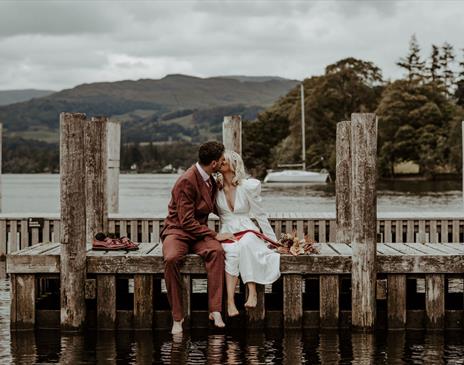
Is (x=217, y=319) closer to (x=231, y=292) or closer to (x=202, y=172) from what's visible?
(x=231, y=292)

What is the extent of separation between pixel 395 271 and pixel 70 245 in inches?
155

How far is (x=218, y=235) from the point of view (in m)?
11.7

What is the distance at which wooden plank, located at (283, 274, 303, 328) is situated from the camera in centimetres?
1160

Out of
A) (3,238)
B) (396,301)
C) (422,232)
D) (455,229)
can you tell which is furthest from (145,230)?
(396,301)

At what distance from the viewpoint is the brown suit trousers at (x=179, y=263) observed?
37.1 feet

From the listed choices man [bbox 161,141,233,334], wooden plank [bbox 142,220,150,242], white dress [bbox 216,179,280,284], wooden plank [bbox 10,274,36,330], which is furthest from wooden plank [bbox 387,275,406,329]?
wooden plank [bbox 142,220,150,242]

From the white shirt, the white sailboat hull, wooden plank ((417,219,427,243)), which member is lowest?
the white sailboat hull

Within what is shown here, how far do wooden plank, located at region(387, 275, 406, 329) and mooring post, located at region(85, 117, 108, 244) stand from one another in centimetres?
544

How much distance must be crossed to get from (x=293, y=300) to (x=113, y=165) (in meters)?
9.40

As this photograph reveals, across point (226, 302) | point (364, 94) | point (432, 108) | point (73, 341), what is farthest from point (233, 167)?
point (364, 94)

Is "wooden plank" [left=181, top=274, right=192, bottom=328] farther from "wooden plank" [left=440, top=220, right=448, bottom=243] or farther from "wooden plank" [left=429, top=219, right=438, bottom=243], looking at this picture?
"wooden plank" [left=440, top=220, right=448, bottom=243]

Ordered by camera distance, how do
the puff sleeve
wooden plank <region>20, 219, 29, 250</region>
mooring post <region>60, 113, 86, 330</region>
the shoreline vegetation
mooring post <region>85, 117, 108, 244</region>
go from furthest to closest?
the shoreline vegetation < wooden plank <region>20, 219, 29, 250</region> < mooring post <region>85, 117, 108, 244</region> < the puff sleeve < mooring post <region>60, 113, 86, 330</region>

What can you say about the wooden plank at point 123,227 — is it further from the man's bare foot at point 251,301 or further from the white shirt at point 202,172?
the man's bare foot at point 251,301

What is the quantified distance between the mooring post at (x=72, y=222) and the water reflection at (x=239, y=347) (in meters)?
0.36
